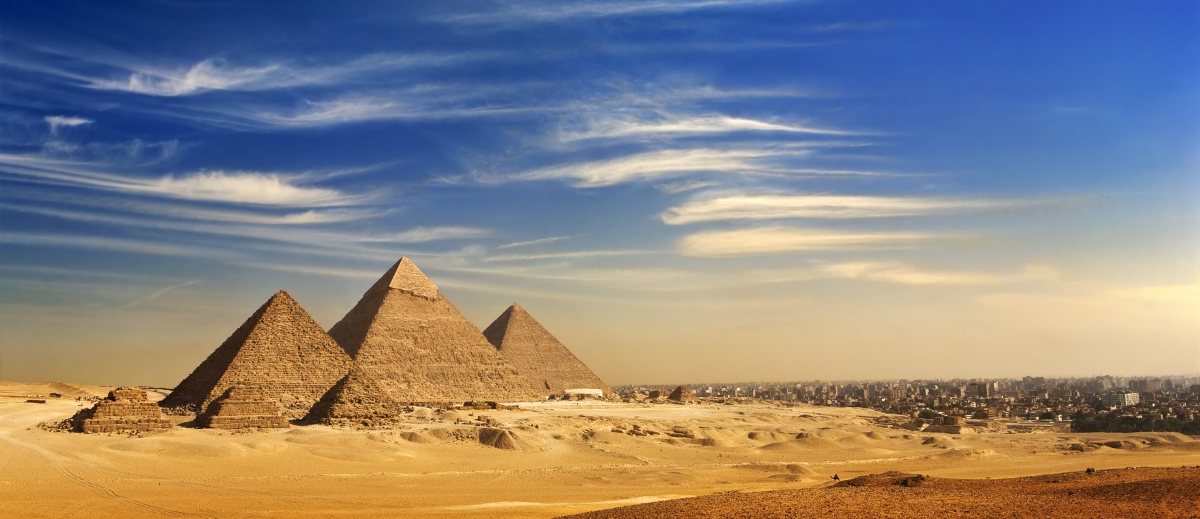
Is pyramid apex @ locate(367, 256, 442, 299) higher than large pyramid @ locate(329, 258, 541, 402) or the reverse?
higher

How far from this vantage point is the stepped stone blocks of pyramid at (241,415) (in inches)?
1067

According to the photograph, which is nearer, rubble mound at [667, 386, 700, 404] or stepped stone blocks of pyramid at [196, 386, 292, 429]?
stepped stone blocks of pyramid at [196, 386, 292, 429]

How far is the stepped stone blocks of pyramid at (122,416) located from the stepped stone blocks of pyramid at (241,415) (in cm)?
140

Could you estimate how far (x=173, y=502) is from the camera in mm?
14789

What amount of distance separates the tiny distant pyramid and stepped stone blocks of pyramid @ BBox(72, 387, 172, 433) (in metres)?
43.5

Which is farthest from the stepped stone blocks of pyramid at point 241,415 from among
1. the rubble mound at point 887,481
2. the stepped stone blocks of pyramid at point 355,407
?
the rubble mound at point 887,481

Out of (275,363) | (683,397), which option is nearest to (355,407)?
(275,363)

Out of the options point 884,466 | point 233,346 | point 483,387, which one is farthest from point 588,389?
point 884,466

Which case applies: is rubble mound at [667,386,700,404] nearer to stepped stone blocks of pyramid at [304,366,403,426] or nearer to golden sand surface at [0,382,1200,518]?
golden sand surface at [0,382,1200,518]

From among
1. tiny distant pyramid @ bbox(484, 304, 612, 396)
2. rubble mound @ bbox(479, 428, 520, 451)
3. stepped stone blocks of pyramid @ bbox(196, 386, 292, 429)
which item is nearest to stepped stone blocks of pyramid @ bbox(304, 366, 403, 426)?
stepped stone blocks of pyramid @ bbox(196, 386, 292, 429)

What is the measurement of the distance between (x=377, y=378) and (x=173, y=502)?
36.9 meters

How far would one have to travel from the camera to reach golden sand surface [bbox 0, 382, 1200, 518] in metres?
15.0

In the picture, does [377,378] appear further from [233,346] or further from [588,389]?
[588,389]

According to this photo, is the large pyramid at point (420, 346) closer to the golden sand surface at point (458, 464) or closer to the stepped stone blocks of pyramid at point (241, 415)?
the golden sand surface at point (458, 464)
